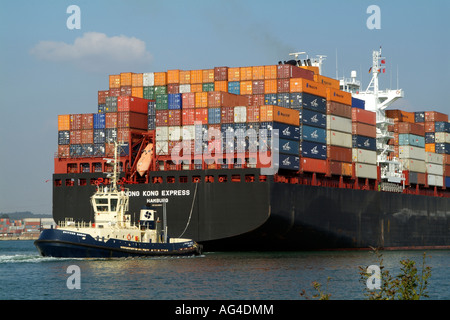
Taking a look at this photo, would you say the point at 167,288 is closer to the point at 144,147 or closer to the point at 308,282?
the point at 308,282

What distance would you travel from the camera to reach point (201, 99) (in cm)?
5988

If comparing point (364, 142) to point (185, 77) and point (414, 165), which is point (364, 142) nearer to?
point (414, 165)

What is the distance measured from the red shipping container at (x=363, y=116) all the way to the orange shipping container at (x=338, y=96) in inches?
65.4

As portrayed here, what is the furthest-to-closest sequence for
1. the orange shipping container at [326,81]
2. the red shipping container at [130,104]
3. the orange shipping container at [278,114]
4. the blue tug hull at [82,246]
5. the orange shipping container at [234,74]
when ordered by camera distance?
the orange shipping container at [326,81] → the orange shipping container at [234,74] → the red shipping container at [130,104] → the orange shipping container at [278,114] → the blue tug hull at [82,246]

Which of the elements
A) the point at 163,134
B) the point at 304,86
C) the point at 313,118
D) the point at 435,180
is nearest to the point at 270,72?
the point at 304,86

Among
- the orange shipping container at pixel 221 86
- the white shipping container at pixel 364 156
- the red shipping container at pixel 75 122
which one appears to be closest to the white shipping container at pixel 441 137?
the white shipping container at pixel 364 156

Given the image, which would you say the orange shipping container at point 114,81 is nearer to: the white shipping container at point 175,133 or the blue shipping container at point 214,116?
the white shipping container at point 175,133

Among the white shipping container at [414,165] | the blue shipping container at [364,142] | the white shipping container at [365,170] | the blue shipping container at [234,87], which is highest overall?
the blue shipping container at [234,87]

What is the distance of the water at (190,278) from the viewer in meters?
30.9

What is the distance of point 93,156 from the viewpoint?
6216 centimetres

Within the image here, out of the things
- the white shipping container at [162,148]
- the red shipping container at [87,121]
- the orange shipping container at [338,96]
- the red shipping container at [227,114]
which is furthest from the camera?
the orange shipping container at [338,96]

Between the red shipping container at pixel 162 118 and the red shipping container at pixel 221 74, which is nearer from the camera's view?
the red shipping container at pixel 162 118

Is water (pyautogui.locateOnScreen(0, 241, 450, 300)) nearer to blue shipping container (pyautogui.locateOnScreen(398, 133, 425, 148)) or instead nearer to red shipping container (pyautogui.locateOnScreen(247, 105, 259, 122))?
red shipping container (pyautogui.locateOnScreen(247, 105, 259, 122))

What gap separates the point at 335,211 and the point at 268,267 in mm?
23050
